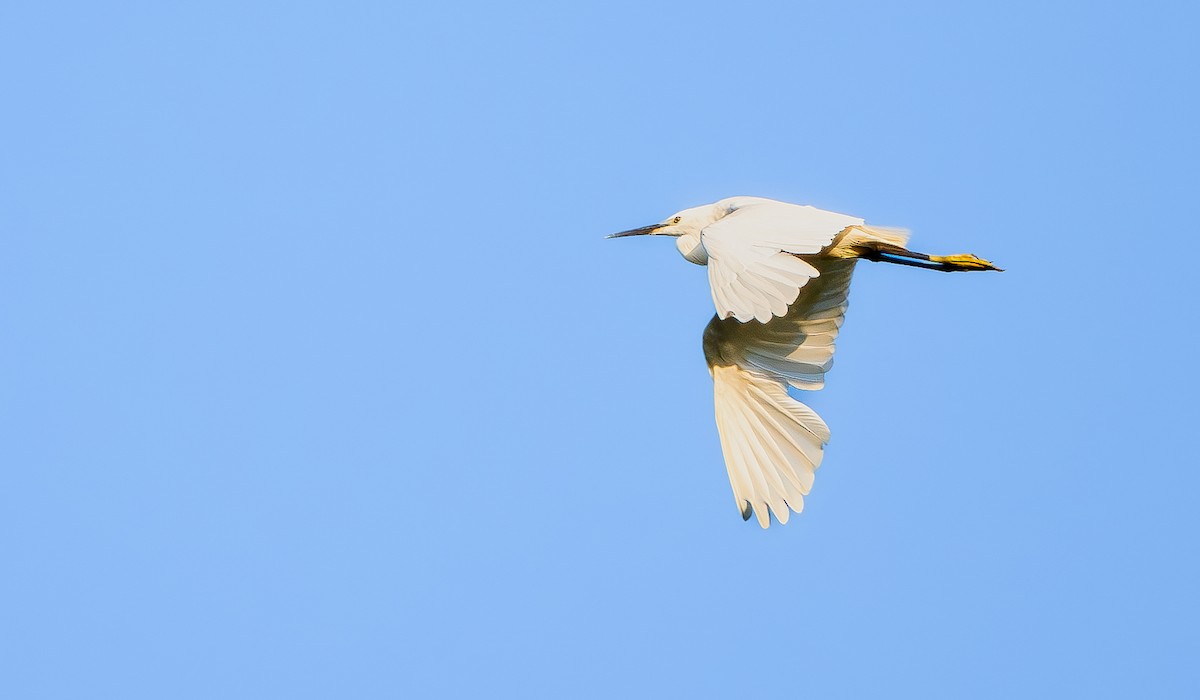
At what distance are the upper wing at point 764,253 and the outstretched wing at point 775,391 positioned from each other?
826 millimetres

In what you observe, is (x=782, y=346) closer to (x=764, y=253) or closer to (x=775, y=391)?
(x=775, y=391)

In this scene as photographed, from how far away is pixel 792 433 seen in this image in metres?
10.5

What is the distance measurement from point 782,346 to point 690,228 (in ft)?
4.38

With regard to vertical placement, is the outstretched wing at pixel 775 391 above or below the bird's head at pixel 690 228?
below

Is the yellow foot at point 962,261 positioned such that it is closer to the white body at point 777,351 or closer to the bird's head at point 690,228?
the white body at point 777,351

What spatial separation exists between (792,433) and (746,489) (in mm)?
488

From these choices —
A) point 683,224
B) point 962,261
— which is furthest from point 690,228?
point 962,261

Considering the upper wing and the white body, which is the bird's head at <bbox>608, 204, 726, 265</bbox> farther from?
the upper wing

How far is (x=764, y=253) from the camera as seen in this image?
29.7ft

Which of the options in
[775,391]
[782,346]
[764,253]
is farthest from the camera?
[782,346]

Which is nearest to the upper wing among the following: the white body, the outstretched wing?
the white body

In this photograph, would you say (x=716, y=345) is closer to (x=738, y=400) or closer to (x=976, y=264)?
(x=738, y=400)

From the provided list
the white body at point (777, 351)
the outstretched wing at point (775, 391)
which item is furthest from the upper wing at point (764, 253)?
the outstretched wing at point (775, 391)

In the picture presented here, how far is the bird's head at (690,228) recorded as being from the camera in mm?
11500
